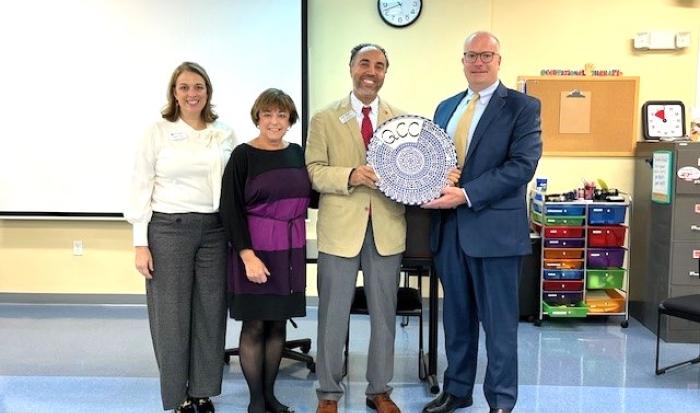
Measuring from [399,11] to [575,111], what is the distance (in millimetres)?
1425

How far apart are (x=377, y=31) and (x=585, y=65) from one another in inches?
58.3

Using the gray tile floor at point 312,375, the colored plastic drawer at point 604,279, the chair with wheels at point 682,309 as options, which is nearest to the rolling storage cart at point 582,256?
the colored plastic drawer at point 604,279

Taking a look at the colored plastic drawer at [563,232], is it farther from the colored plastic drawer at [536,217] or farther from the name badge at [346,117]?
the name badge at [346,117]

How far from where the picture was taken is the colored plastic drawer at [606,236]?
3.82 m

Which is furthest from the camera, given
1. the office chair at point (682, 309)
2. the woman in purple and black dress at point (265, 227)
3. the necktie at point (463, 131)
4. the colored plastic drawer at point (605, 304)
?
the colored plastic drawer at point (605, 304)

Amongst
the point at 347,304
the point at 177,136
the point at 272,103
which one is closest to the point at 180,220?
the point at 177,136

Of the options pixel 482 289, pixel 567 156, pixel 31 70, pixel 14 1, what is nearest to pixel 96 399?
pixel 482 289

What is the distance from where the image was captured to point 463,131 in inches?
92.9

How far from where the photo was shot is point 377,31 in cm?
405

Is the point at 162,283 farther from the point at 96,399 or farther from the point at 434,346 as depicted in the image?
the point at 434,346

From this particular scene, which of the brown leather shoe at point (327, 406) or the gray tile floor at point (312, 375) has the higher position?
the brown leather shoe at point (327, 406)

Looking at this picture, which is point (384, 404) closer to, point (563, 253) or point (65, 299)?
point (563, 253)

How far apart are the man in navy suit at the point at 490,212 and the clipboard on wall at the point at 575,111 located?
192 centimetres

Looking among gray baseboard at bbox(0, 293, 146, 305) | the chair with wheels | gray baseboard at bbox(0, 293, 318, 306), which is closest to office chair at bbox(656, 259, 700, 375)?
the chair with wheels
